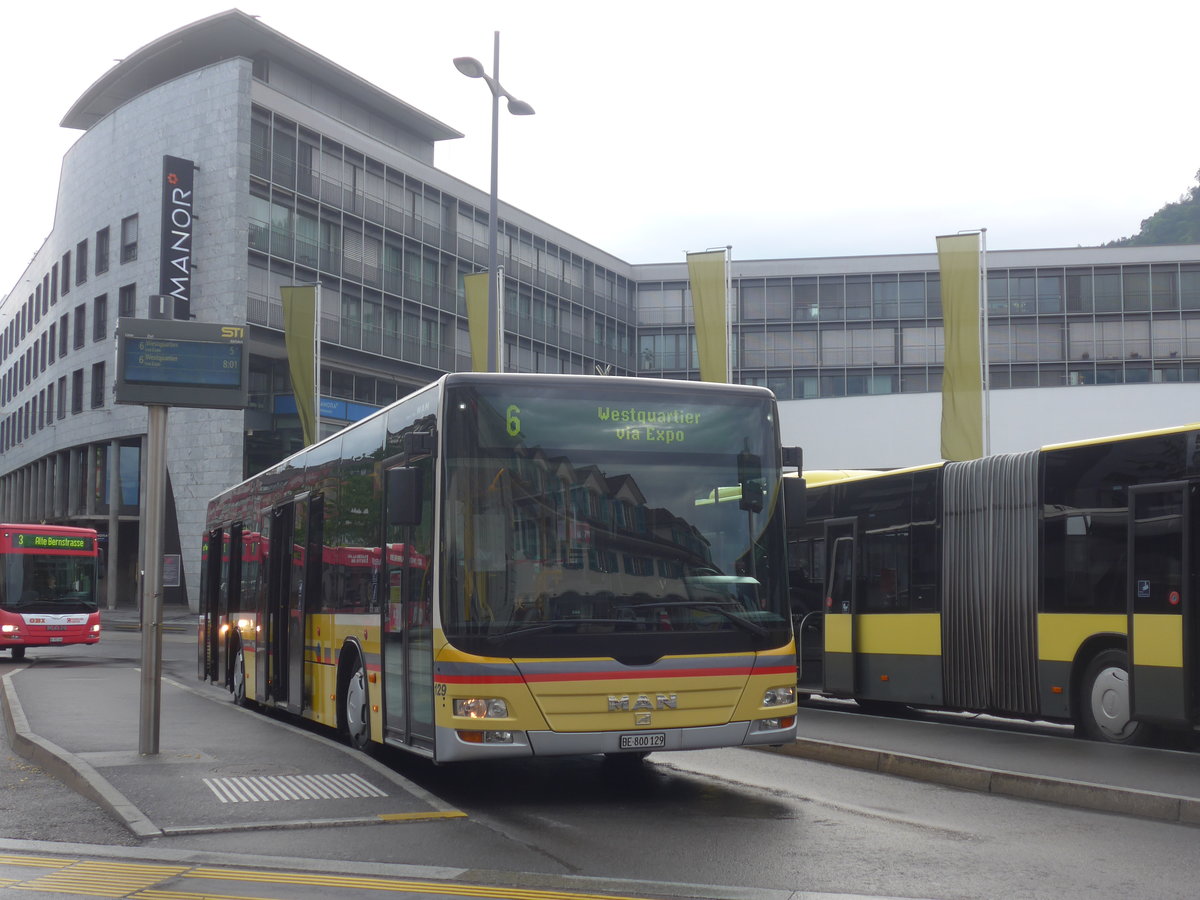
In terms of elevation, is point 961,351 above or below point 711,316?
below

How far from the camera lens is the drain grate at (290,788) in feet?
31.5

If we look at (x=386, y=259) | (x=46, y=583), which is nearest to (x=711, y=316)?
(x=46, y=583)

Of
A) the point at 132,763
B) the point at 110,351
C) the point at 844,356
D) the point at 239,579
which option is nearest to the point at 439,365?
the point at 110,351

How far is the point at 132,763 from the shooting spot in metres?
11.1

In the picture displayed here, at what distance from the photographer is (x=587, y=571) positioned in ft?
31.1

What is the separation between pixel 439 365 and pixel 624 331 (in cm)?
1844

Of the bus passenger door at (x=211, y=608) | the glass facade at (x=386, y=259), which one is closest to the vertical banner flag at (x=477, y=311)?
the bus passenger door at (x=211, y=608)

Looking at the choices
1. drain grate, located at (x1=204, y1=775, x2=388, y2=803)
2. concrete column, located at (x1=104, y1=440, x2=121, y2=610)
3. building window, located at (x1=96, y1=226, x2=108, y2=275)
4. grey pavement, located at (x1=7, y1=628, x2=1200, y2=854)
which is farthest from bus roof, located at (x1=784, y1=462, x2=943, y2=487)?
building window, located at (x1=96, y1=226, x2=108, y2=275)

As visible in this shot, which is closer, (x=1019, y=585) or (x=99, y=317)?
(x=1019, y=585)

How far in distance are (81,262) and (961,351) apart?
45.0 m

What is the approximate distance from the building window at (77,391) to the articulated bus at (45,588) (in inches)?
1269

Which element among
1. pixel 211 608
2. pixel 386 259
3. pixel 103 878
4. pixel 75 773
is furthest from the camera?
pixel 386 259

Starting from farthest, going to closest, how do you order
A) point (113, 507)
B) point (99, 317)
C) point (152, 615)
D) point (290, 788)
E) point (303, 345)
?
point (99, 317)
point (113, 507)
point (303, 345)
point (152, 615)
point (290, 788)

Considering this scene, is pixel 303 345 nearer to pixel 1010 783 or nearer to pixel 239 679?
pixel 239 679
